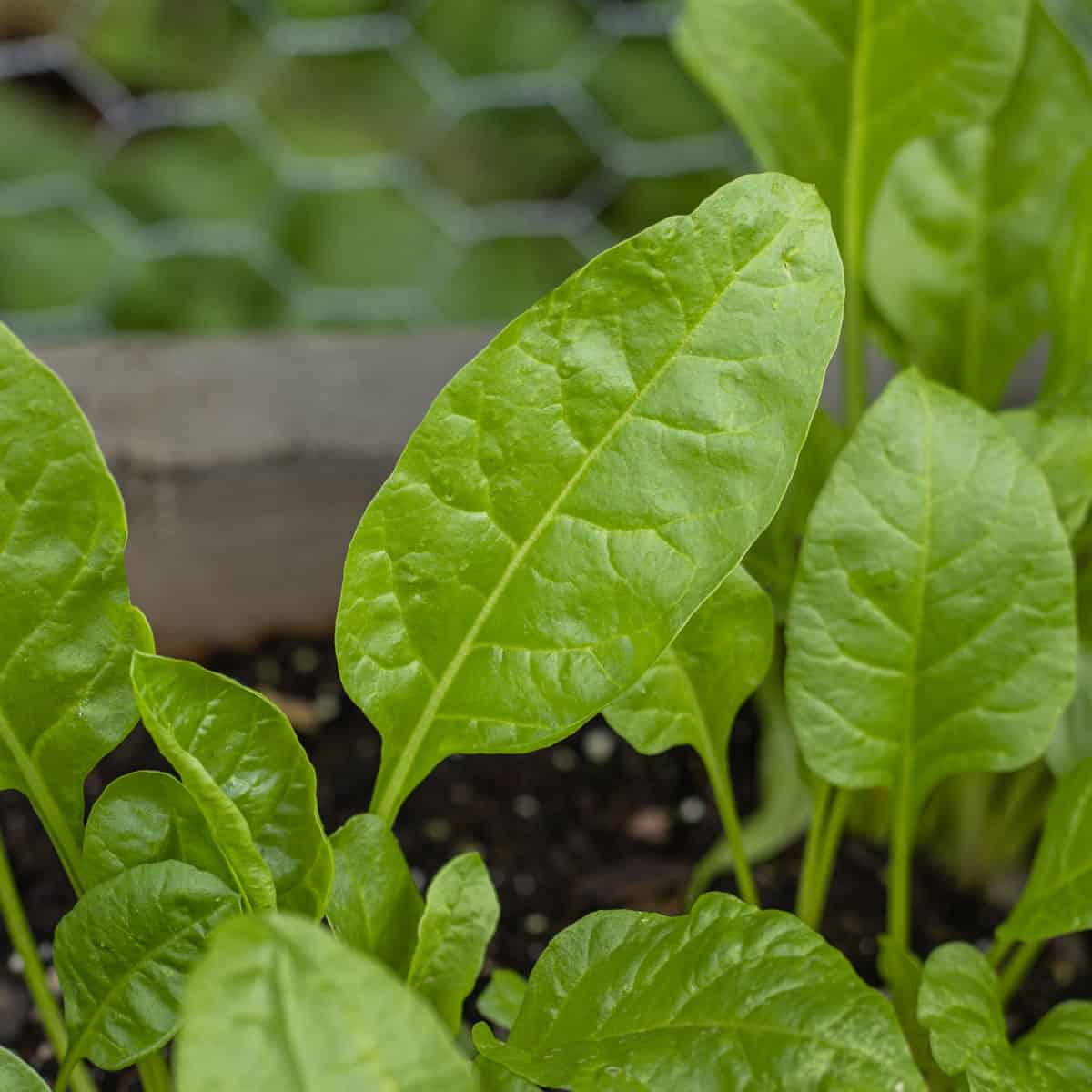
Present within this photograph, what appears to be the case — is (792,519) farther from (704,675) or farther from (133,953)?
(133,953)

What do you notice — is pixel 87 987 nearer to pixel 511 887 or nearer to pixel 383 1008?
pixel 383 1008

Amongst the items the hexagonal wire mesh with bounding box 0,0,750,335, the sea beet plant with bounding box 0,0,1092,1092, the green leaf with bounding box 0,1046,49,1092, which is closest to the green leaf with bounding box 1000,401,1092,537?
the sea beet plant with bounding box 0,0,1092,1092

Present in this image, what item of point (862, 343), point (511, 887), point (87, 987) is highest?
point (862, 343)

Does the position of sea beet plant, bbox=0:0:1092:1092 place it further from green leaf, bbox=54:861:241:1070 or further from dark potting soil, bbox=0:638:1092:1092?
dark potting soil, bbox=0:638:1092:1092

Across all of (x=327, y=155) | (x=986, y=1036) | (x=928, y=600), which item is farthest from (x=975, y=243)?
(x=327, y=155)

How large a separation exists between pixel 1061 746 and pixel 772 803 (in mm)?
128

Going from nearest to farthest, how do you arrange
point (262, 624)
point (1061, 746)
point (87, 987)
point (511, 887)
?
point (87, 987) → point (1061, 746) → point (511, 887) → point (262, 624)

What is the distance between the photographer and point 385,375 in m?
0.66

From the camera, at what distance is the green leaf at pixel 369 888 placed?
361mm

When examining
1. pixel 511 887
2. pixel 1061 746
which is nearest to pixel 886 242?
pixel 1061 746

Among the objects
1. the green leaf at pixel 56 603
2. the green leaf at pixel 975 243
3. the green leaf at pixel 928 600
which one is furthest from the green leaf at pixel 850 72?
the green leaf at pixel 56 603

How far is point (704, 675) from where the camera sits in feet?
1.39

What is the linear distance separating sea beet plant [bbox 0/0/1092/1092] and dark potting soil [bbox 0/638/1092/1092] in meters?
0.12

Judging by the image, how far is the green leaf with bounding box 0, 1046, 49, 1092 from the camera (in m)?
0.34
